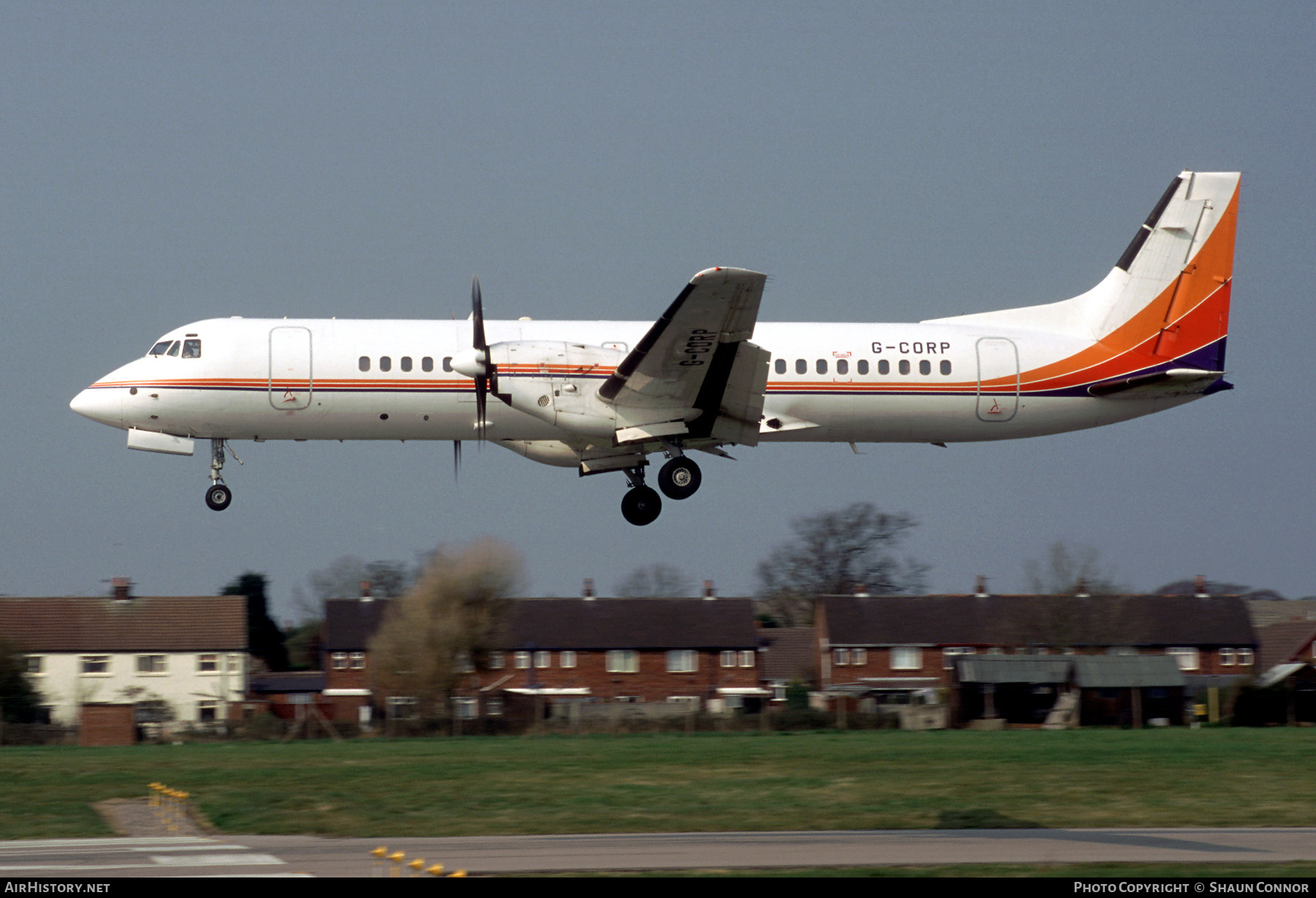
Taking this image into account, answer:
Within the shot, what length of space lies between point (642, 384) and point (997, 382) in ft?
22.8

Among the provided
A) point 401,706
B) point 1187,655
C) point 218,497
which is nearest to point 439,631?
point 401,706

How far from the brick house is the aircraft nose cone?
3856cm

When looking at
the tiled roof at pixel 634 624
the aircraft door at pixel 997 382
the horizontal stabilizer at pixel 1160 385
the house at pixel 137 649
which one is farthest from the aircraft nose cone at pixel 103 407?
the tiled roof at pixel 634 624

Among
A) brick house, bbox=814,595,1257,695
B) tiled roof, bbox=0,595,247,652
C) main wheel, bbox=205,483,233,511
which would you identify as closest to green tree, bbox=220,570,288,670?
tiled roof, bbox=0,595,247,652

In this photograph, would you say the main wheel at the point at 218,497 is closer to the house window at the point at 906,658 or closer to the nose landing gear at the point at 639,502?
the nose landing gear at the point at 639,502

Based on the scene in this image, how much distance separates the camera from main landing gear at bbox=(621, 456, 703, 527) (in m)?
23.8

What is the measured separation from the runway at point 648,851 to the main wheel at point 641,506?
25.4 feet

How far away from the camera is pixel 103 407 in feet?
77.1

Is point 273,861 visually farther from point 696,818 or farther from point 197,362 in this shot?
point 197,362

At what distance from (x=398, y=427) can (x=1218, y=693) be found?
30.9 metres

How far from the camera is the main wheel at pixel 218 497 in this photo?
24141 millimetres

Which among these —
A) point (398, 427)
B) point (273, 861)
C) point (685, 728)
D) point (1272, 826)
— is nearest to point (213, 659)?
point (685, 728)

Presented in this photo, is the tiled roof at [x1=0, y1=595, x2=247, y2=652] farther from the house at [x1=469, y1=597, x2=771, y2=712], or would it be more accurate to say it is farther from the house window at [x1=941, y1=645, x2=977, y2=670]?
the house window at [x1=941, y1=645, x2=977, y2=670]

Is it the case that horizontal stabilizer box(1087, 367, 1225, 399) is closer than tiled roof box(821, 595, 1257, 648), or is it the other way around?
horizontal stabilizer box(1087, 367, 1225, 399)
